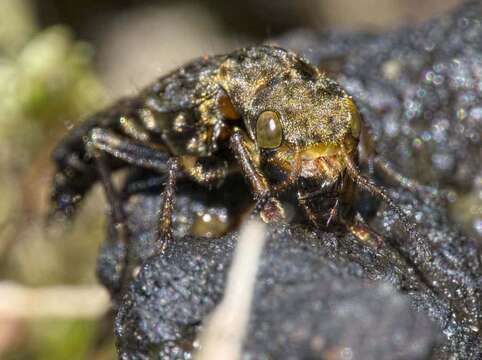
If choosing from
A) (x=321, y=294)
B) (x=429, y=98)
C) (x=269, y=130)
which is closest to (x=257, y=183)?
(x=269, y=130)

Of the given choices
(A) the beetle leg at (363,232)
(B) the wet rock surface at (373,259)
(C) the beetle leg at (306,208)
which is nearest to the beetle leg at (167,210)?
(B) the wet rock surface at (373,259)

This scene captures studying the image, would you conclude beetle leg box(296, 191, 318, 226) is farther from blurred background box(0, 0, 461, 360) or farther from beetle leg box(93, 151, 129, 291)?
blurred background box(0, 0, 461, 360)

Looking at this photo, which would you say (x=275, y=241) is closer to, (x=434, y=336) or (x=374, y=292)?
(x=374, y=292)

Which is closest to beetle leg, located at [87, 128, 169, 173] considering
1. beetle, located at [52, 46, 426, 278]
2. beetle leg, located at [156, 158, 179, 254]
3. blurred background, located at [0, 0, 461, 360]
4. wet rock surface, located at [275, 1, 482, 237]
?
beetle, located at [52, 46, 426, 278]

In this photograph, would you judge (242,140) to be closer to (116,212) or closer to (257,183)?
(257,183)

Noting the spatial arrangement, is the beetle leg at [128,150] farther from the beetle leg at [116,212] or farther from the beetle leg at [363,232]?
the beetle leg at [363,232]
